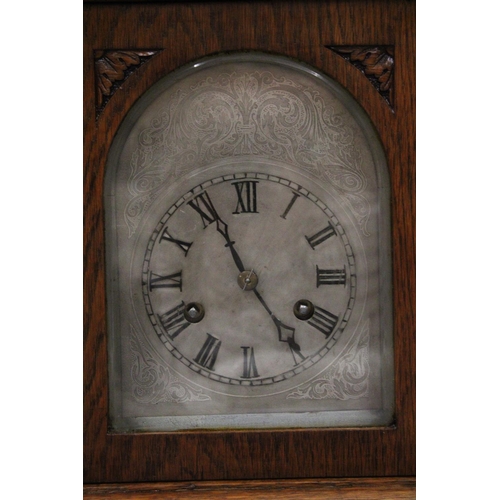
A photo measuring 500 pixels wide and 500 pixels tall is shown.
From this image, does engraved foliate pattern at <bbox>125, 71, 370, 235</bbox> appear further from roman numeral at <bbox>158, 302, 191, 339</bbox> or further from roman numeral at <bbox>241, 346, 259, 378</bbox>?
roman numeral at <bbox>241, 346, 259, 378</bbox>

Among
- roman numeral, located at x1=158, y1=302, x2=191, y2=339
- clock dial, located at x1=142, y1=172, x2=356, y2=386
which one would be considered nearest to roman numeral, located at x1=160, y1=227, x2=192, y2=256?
clock dial, located at x1=142, y1=172, x2=356, y2=386

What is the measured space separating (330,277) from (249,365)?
21cm

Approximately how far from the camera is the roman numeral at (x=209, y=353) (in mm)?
1511

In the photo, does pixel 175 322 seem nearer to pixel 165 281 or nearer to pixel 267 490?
pixel 165 281

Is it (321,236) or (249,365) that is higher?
(321,236)

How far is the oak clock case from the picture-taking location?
151cm

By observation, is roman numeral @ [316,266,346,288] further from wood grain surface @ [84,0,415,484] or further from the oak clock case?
wood grain surface @ [84,0,415,484]

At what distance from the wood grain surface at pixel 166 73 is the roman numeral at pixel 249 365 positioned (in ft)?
0.33

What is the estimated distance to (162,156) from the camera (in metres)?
1.51

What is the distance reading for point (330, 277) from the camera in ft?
4.97

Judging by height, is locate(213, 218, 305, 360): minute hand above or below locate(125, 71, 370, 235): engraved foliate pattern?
below

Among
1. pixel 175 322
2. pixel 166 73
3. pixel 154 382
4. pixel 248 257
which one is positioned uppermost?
pixel 166 73

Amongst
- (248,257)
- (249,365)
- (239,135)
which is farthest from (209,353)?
(239,135)

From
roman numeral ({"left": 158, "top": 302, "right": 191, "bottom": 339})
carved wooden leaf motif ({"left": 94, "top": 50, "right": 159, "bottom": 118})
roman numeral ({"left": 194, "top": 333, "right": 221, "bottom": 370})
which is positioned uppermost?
carved wooden leaf motif ({"left": 94, "top": 50, "right": 159, "bottom": 118})
